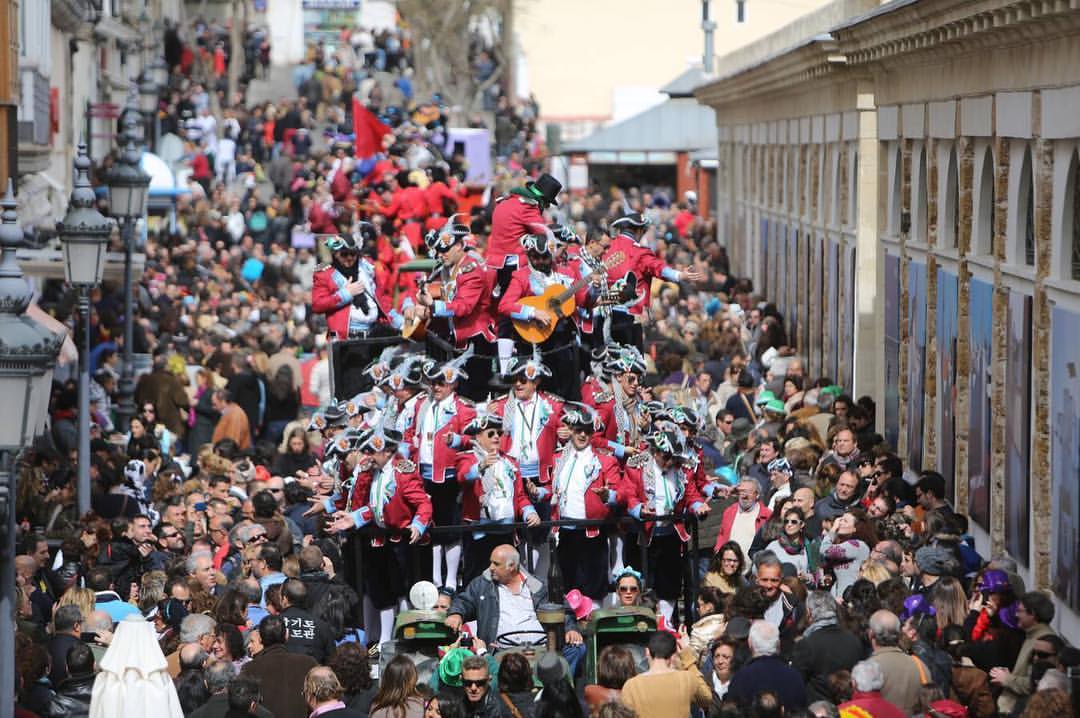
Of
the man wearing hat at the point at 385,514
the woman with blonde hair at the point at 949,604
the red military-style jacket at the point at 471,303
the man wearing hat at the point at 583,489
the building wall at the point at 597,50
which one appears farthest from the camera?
the building wall at the point at 597,50

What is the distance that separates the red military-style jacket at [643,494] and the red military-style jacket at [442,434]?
1064 millimetres

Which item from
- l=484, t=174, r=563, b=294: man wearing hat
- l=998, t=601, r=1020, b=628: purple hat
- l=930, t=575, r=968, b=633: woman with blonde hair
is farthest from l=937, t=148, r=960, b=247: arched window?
l=998, t=601, r=1020, b=628: purple hat

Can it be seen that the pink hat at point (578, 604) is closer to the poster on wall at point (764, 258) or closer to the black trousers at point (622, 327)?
the black trousers at point (622, 327)

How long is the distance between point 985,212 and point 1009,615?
6.59 m

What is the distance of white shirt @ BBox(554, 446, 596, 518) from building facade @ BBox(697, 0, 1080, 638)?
114 inches

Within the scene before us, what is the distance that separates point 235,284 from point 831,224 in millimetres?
12177

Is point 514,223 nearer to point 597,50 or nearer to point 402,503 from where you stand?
point 402,503

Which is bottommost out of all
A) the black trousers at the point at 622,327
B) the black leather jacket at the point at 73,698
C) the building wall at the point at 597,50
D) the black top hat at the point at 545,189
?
the black leather jacket at the point at 73,698

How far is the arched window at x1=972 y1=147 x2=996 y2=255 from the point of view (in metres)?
19.1

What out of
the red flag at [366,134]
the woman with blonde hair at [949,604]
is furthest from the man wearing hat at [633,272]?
the red flag at [366,134]

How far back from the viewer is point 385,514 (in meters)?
15.8

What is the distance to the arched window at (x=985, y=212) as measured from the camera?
1906 centimetres

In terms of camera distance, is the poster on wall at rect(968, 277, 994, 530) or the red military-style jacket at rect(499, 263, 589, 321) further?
the poster on wall at rect(968, 277, 994, 530)

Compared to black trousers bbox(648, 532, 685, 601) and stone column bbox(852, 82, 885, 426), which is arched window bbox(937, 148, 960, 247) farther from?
black trousers bbox(648, 532, 685, 601)
